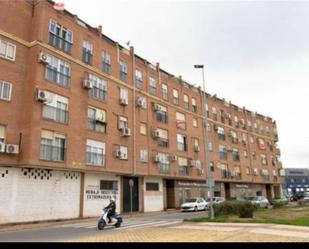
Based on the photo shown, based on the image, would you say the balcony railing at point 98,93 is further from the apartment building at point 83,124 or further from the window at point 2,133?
the window at point 2,133

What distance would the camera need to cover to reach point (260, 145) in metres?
61.4

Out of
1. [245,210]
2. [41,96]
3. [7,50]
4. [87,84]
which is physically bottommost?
[245,210]

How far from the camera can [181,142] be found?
41688mm

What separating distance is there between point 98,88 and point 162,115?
10516 millimetres

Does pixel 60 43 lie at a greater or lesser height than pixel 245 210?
greater

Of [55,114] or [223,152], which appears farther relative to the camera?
[223,152]

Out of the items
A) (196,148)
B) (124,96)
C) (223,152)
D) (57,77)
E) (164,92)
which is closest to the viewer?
(57,77)

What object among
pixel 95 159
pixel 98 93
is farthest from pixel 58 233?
pixel 98 93

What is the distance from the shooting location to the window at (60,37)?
27.0 meters

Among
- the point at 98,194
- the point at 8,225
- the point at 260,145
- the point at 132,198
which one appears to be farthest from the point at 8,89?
the point at 260,145

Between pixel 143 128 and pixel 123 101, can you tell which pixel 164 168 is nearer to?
pixel 143 128

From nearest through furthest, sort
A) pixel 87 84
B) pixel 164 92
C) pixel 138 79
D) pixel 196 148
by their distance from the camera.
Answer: pixel 87 84, pixel 138 79, pixel 164 92, pixel 196 148

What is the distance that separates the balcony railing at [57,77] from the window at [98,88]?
2.60 meters

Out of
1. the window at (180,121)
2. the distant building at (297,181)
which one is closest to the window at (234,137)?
the window at (180,121)
